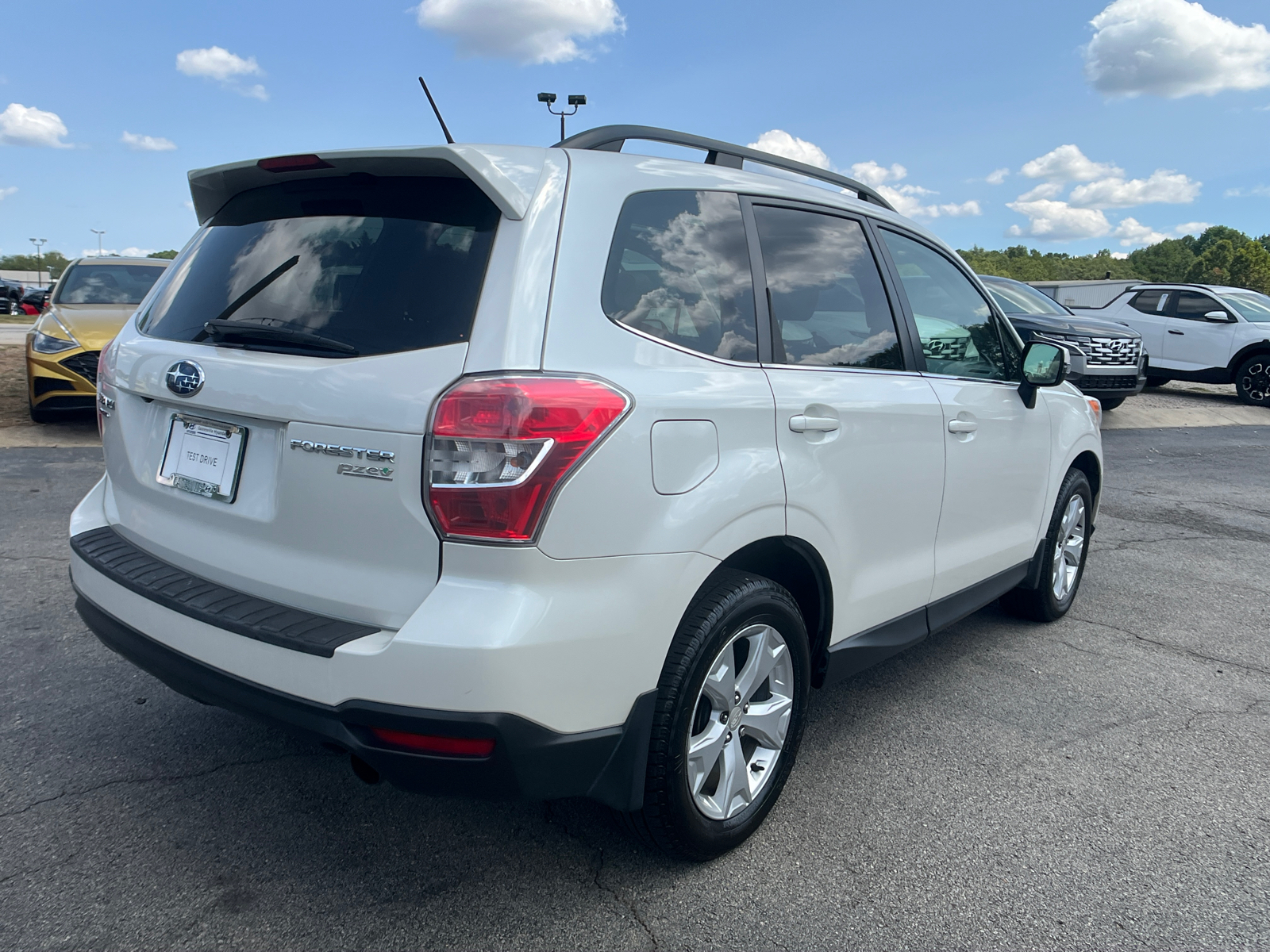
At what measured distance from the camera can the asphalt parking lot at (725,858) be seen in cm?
222

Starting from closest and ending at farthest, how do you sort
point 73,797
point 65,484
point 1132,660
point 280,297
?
point 280,297
point 73,797
point 1132,660
point 65,484

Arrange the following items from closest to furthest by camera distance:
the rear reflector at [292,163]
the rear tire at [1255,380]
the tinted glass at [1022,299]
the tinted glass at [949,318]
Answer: the rear reflector at [292,163] → the tinted glass at [949,318] → the tinted glass at [1022,299] → the rear tire at [1255,380]

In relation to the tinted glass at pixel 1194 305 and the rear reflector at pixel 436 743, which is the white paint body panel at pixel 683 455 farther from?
the tinted glass at pixel 1194 305

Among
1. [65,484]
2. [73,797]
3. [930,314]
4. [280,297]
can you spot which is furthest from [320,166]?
[65,484]

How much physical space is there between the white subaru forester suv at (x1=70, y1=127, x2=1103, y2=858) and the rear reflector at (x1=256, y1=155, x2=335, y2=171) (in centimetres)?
1

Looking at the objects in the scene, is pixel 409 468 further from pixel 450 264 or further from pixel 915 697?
pixel 915 697

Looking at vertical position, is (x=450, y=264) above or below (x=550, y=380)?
above

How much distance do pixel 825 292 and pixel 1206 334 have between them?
1528 centimetres

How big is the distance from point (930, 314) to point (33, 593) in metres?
4.13

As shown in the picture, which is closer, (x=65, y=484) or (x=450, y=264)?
(x=450, y=264)

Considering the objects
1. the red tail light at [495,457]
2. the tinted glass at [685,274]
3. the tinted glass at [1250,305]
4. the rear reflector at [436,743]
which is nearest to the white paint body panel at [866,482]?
the tinted glass at [685,274]

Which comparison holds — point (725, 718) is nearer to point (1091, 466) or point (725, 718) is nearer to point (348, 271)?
point (348, 271)

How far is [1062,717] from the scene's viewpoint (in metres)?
3.49

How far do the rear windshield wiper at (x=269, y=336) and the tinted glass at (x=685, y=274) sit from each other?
0.61 m
